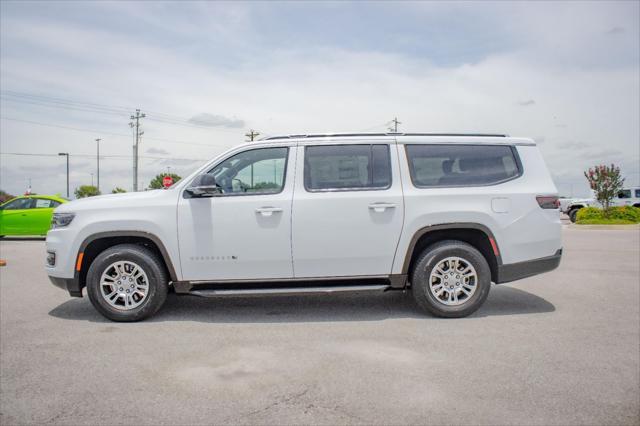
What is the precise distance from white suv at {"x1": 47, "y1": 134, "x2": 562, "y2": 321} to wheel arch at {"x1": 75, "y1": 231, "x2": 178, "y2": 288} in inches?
0.6

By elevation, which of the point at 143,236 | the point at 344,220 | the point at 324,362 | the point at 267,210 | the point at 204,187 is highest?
the point at 204,187

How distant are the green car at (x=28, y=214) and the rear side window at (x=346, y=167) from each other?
44.9 feet

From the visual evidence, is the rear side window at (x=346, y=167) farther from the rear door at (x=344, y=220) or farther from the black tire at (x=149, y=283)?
the black tire at (x=149, y=283)

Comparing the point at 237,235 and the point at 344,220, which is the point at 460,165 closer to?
the point at 344,220

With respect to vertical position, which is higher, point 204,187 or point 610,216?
point 204,187

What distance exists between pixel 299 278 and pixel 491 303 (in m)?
2.59

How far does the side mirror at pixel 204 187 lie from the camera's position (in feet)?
17.6

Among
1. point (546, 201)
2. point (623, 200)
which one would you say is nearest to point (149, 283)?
point (546, 201)

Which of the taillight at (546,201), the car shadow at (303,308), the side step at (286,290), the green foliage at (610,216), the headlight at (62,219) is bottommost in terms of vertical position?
the car shadow at (303,308)

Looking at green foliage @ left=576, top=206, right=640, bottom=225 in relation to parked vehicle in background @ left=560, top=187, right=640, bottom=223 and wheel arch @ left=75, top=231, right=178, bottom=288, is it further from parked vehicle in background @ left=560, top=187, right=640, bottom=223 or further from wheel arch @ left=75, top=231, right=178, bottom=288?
wheel arch @ left=75, top=231, right=178, bottom=288

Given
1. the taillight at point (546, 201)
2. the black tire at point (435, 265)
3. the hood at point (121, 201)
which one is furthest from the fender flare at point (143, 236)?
the taillight at point (546, 201)

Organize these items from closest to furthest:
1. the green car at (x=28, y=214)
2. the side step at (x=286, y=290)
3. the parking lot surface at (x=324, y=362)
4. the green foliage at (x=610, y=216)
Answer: the parking lot surface at (x=324, y=362) → the side step at (x=286, y=290) → the green car at (x=28, y=214) → the green foliage at (x=610, y=216)

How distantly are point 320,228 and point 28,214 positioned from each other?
579 inches

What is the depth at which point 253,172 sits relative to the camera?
5.73 meters
